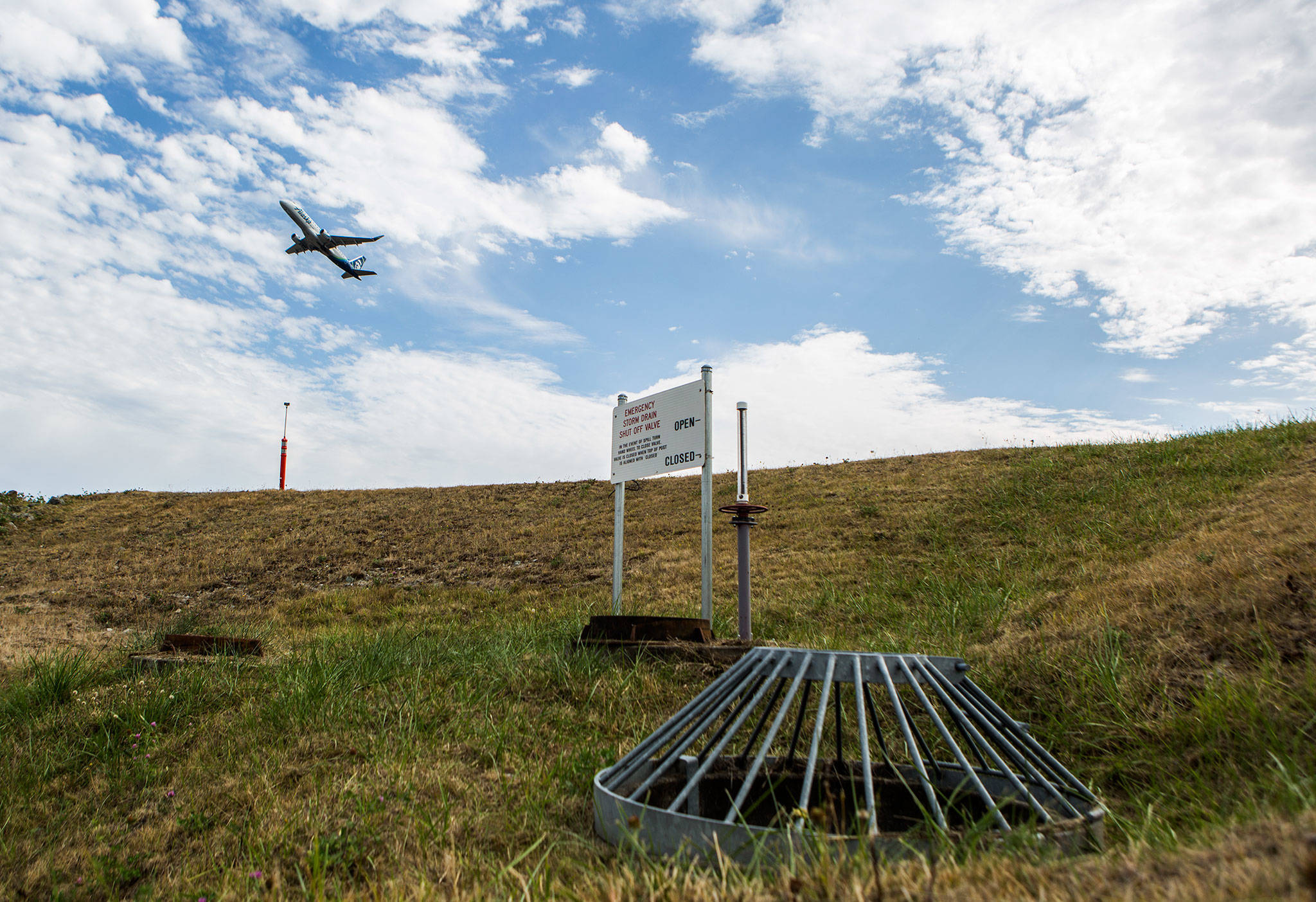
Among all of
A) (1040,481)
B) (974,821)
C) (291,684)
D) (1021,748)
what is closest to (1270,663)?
(1021,748)

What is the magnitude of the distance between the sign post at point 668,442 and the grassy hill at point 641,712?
810mm

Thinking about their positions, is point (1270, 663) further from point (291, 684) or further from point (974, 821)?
point (291, 684)

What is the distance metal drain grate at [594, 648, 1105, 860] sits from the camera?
2.59m

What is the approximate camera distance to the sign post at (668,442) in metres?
7.82

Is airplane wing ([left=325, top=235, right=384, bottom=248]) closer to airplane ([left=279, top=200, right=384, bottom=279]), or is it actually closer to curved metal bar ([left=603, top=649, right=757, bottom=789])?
airplane ([left=279, top=200, right=384, bottom=279])

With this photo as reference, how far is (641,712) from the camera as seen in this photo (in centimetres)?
497

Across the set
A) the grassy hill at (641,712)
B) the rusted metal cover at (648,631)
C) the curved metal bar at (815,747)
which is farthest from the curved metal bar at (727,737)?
the rusted metal cover at (648,631)

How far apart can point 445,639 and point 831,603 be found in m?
4.60

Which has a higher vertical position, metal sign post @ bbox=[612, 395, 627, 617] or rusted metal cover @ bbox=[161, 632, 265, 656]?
metal sign post @ bbox=[612, 395, 627, 617]

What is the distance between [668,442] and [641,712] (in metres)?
3.82

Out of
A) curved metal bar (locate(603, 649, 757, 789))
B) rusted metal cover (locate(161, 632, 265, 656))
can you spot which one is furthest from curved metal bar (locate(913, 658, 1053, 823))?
rusted metal cover (locate(161, 632, 265, 656))

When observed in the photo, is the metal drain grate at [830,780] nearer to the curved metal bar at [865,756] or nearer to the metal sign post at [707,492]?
the curved metal bar at [865,756]

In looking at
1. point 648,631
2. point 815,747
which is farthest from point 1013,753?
point 648,631

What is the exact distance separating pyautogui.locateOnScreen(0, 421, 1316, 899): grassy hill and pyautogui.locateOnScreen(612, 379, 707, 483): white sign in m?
1.75
